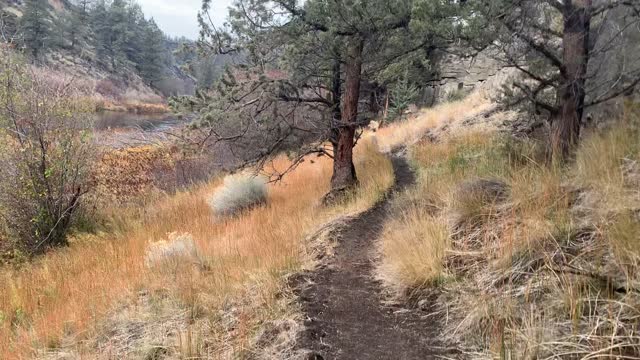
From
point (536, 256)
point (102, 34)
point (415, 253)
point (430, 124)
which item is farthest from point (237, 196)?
point (102, 34)

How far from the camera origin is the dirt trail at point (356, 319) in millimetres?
3268

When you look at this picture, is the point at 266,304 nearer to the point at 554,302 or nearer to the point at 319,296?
the point at 319,296

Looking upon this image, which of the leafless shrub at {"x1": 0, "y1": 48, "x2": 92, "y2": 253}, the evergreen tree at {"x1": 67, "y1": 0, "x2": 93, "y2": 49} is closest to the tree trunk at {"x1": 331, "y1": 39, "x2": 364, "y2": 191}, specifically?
the leafless shrub at {"x1": 0, "y1": 48, "x2": 92, "y2": 253}

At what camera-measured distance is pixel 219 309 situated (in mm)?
4227

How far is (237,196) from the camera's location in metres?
10.3

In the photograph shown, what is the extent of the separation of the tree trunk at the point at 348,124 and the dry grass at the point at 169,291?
426 millimetres

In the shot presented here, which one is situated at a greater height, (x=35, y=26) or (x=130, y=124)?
(x=35, y=26)

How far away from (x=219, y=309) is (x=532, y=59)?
18.0ft

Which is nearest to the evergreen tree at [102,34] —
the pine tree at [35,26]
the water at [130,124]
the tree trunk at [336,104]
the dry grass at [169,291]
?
the pine tree at [35,26]

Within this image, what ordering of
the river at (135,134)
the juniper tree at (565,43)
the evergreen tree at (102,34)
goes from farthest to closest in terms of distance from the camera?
the evergreen tree at (102,34) → the river at (135,134) → the juniper tree at (565,43)

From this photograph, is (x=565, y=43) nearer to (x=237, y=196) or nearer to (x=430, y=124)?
(x=237, y=196)

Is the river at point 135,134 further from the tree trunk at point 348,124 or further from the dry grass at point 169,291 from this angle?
the tree trunk at point 348,124

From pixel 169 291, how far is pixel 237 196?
5.52 metres

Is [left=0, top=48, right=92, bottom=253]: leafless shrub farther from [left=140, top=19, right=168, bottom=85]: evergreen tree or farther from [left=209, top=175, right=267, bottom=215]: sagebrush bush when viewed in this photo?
[left=140, top=19, right=168, bottom=85]: evergreen tree
